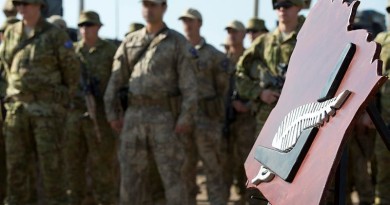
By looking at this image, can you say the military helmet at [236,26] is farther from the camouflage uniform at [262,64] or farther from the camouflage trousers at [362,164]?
the camouflage trousers at [362,164]

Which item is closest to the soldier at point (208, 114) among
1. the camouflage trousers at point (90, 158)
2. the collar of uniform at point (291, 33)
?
the camouflage trousers at point (90, 158)

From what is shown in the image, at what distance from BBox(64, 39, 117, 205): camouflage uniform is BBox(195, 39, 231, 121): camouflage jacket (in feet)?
3.21

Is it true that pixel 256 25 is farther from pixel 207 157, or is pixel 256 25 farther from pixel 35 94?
pixel 35 94

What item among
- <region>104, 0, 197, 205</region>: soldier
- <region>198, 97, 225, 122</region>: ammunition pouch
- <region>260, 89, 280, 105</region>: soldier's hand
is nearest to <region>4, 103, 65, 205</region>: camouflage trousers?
<region>104, 0, 197, 205</region>: soldier

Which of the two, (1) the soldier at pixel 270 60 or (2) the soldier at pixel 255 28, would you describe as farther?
(2) the soldier at pixel 255 28

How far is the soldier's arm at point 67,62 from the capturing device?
737 cm

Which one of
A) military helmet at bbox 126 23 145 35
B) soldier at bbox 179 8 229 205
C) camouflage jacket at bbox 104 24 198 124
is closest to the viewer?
camouflage jacket at bbox 104 24 198 124

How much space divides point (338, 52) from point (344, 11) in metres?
0.19

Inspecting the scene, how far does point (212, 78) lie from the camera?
30.0 ft

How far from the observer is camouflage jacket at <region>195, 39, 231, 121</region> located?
29.6ft

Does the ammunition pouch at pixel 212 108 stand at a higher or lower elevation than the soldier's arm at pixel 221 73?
lower

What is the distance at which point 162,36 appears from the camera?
682 cm

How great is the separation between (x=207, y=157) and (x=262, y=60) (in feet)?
5.80

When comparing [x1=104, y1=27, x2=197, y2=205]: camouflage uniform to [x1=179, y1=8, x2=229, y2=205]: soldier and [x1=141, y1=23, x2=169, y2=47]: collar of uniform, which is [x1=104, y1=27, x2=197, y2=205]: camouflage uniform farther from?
[x1=179, y1=8, x2=229, y2=205]: soldier
